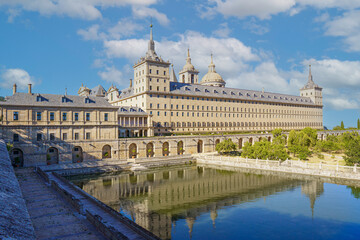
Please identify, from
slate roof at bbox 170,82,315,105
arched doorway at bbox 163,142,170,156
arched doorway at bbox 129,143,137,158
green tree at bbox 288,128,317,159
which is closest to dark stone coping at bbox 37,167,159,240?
arched doorway at bbox 129,143,137,158

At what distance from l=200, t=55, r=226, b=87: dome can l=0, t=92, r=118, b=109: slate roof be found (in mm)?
56159

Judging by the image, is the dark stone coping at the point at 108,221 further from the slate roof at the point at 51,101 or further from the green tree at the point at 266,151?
the green tree at the point at 266,151

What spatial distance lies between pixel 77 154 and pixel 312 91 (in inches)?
4046

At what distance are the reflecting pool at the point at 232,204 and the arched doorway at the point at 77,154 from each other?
25.3ft

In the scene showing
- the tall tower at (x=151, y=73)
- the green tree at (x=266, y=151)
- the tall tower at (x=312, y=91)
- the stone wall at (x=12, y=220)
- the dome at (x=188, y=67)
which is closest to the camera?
the stone wall at (x=12, y=220)

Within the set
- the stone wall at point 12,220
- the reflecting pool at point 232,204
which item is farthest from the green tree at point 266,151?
the stone wall at point 12,220

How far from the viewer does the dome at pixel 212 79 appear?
98.9m

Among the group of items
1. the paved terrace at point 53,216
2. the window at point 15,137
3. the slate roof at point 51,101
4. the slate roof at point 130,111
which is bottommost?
the paved terrace at point 53,216

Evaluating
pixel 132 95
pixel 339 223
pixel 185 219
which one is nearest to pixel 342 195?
pixel 339 223

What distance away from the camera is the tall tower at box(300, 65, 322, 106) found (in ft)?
371

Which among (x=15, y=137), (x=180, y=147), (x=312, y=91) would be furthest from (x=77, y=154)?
(x=312, y=91)

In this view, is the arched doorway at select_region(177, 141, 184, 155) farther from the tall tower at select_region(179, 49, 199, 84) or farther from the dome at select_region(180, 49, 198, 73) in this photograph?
the dome at select_region(180, 49, 198, 73)

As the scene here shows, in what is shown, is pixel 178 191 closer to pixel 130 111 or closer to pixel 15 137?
pixel 15 137

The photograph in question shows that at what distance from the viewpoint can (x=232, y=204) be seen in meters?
28.1
